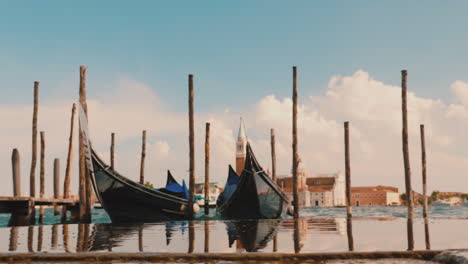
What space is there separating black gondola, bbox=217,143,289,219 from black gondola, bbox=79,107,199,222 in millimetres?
1512

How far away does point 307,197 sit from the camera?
4911 inches

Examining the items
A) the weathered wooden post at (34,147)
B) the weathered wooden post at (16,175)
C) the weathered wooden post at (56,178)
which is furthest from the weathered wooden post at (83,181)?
the weathered wooden post at (56,178)

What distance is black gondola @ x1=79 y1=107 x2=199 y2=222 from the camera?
13.9 m

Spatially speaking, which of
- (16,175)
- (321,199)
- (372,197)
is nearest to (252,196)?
(16,175)

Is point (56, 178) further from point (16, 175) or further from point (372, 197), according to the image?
point (372, 197)

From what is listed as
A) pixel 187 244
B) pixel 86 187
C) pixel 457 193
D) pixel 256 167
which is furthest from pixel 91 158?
pixel 457 193

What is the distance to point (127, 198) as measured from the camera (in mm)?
14594

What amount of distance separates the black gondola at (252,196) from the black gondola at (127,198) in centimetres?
151

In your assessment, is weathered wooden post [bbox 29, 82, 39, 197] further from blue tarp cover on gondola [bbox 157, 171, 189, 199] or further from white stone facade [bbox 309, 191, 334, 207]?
white stone facade [bbox 309, 191, 334, 207]

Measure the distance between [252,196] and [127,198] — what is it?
3848mm

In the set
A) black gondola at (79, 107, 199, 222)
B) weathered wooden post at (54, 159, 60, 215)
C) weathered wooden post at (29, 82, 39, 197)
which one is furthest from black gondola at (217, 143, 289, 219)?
weathered wooden post at (54, 159, 60, 215)

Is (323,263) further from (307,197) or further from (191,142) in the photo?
(307,197)

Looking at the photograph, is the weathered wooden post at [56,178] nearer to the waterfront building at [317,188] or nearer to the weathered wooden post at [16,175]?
the weathered wooden post at [16,175]

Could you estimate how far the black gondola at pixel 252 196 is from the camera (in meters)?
15.0
